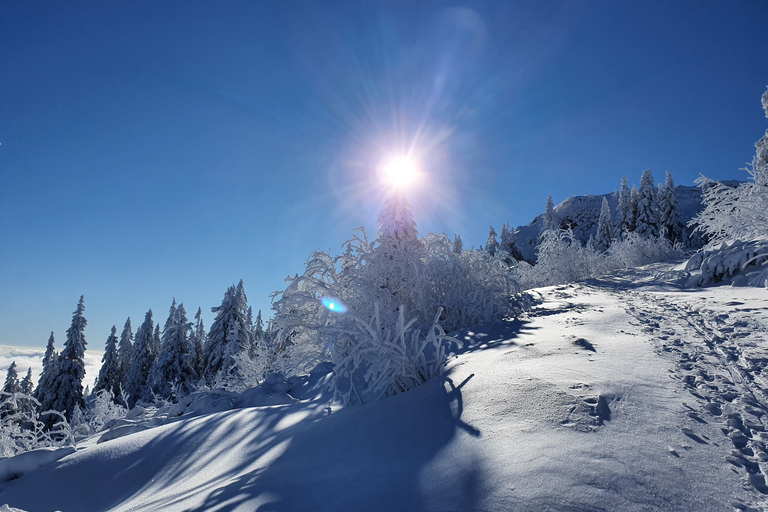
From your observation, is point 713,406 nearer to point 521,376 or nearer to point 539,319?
point 521,376

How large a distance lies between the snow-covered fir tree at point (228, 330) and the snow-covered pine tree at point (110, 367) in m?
13.6

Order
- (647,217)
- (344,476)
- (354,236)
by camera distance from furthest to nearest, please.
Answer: (647,217) < (354,236) < (344,476)

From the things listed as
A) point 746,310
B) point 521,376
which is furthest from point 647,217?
point 521,376

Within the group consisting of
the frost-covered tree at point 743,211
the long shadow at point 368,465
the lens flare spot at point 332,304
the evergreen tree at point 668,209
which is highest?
the evergreen tree at point 668,209

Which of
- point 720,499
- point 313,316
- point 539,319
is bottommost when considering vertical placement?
point 720,499

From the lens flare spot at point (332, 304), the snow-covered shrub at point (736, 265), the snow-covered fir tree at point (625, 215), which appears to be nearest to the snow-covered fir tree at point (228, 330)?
the lens flare spot at point (332, 304)

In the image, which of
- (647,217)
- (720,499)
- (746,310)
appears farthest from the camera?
→ (647,217)

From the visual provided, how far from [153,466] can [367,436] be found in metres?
1.85

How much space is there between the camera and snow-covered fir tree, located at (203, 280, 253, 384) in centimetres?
2527

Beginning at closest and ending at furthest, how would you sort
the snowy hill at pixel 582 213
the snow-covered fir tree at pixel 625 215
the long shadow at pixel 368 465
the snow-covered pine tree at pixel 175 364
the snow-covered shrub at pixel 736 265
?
the long shadow at pixel 368 465
the snow-covered shrub at pixel 736 265
the snow-covered pine tree at pixel 175 364
the snow-covered fir tree at pixel 625 215
the snowy hill at pixel 582 213

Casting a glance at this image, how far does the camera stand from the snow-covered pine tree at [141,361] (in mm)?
31016

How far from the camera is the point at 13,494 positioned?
264 centimetres

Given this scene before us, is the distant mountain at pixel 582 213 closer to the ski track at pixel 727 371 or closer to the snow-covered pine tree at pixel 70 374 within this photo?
the snow-covered pine tree at pixel 70 374

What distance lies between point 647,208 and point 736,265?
120ft
